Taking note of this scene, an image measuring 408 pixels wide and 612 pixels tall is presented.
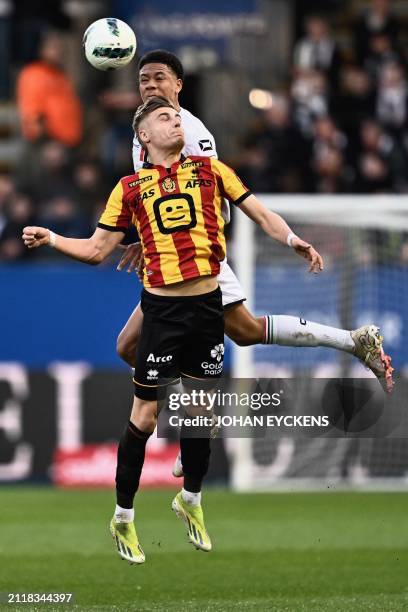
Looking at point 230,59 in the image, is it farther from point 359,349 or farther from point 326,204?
point 359,349

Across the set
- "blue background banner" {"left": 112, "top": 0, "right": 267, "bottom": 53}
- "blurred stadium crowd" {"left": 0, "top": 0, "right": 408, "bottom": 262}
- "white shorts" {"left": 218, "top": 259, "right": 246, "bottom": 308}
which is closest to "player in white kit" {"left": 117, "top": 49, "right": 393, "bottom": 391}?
"white shorts" {"left": 218, "top": 259, "right": 246, "bottom": 308}

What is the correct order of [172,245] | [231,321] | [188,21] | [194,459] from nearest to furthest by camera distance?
[172,245]
[194,459]
[231,321]
[188,21]

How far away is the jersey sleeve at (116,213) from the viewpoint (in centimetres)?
823

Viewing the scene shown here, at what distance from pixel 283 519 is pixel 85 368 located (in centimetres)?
285

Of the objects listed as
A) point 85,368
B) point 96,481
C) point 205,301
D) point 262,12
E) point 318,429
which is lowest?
point 96,481

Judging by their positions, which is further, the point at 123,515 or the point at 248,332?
the point at 248,332

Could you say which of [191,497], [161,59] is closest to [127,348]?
[191,497]

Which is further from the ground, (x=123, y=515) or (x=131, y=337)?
(x=131, y=337)

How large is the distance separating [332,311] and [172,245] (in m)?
6.14

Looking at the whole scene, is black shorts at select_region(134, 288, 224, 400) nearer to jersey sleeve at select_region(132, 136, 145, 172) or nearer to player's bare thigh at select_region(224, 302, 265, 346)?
player's bare thigh at select_region(224, 302, 265, 346)

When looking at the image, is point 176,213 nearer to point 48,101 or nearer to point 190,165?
point 190,165

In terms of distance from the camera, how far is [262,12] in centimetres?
1798

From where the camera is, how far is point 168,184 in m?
8.17

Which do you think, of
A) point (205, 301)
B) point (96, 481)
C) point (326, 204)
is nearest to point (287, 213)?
point (326, 204)
